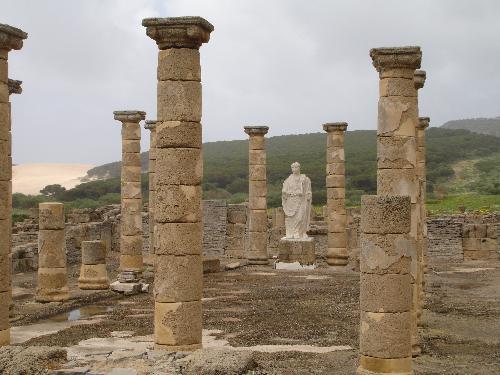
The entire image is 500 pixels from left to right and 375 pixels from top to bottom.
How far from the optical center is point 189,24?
35.2 feet

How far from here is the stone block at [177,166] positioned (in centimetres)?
1108

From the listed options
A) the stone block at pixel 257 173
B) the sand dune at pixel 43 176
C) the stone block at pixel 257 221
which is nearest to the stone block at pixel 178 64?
the stone block at pixel 257 173

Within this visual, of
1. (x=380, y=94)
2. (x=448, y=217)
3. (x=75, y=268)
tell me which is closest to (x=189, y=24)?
(x=380, y=94)

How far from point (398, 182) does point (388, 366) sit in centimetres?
313

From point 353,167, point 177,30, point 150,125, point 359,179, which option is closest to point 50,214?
point 150,125

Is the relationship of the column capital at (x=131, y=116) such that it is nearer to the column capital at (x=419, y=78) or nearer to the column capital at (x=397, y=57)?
the column capital at (x=419, y=78)

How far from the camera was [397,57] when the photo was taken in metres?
11.7

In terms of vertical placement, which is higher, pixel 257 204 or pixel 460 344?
pixel 257 204

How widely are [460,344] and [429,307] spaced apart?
385 cm

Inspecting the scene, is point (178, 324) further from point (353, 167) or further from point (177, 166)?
point (353, 167)

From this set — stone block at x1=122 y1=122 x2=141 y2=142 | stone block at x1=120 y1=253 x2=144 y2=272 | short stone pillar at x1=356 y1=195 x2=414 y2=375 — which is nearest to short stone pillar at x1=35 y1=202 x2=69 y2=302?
stone block at x1=120 y1=253 x2=144 y2=272

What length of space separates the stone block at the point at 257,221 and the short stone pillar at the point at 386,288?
16.0 metres

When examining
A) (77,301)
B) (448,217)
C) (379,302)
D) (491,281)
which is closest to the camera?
(379,302)

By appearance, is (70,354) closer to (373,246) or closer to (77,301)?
(373,246)
